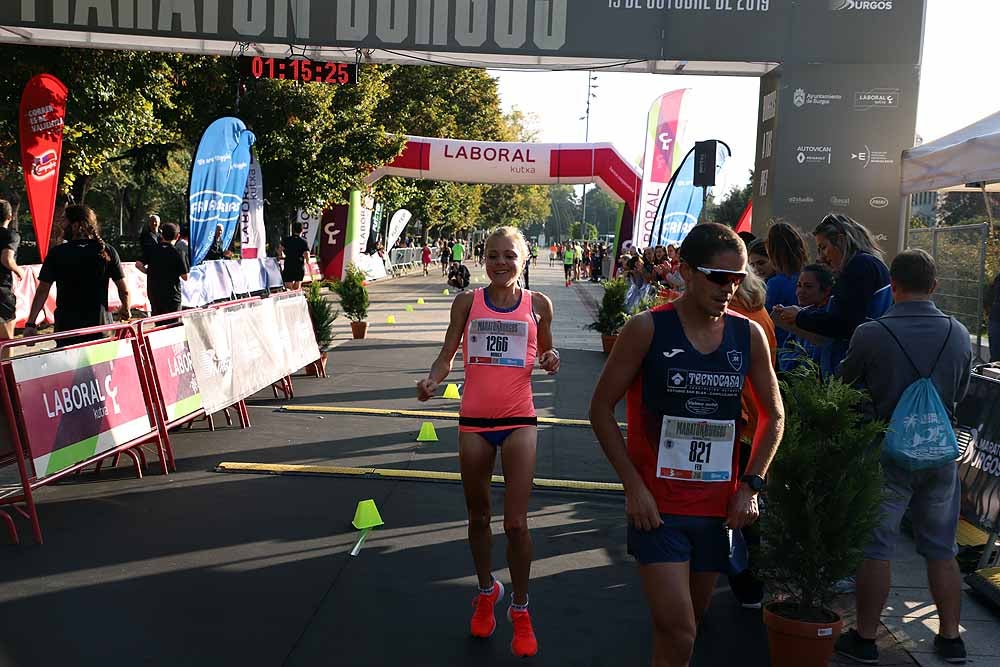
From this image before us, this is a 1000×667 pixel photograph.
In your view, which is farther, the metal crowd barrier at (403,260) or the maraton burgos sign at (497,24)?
the metal crowd barrier at (403,260)

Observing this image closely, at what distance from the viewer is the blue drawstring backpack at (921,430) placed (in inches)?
173

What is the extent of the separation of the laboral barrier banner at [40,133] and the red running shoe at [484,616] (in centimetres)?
1010

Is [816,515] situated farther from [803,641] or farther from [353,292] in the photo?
[353,292]

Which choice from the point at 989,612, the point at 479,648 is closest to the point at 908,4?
the point at 989,612

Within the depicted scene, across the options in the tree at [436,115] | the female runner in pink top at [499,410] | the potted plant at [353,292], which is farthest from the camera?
the tree at [436,115]

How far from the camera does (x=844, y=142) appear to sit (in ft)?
32.9

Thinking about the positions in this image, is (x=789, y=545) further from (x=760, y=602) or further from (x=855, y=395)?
(x=760, y=602)

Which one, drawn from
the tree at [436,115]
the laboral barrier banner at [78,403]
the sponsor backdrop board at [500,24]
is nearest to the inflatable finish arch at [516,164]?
the tree at [436,115]

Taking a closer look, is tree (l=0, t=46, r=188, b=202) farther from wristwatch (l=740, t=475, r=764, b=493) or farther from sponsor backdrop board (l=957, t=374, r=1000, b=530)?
wristwatch (l=740, t=475, r=764, b=493)

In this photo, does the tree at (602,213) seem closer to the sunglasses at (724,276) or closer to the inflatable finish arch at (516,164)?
the inflatable finish arch at (516,164)

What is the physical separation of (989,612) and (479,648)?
9.53 ft

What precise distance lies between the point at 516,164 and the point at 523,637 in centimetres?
2795

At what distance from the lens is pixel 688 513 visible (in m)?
3.25

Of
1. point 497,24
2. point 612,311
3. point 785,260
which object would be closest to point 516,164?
point 612,311
